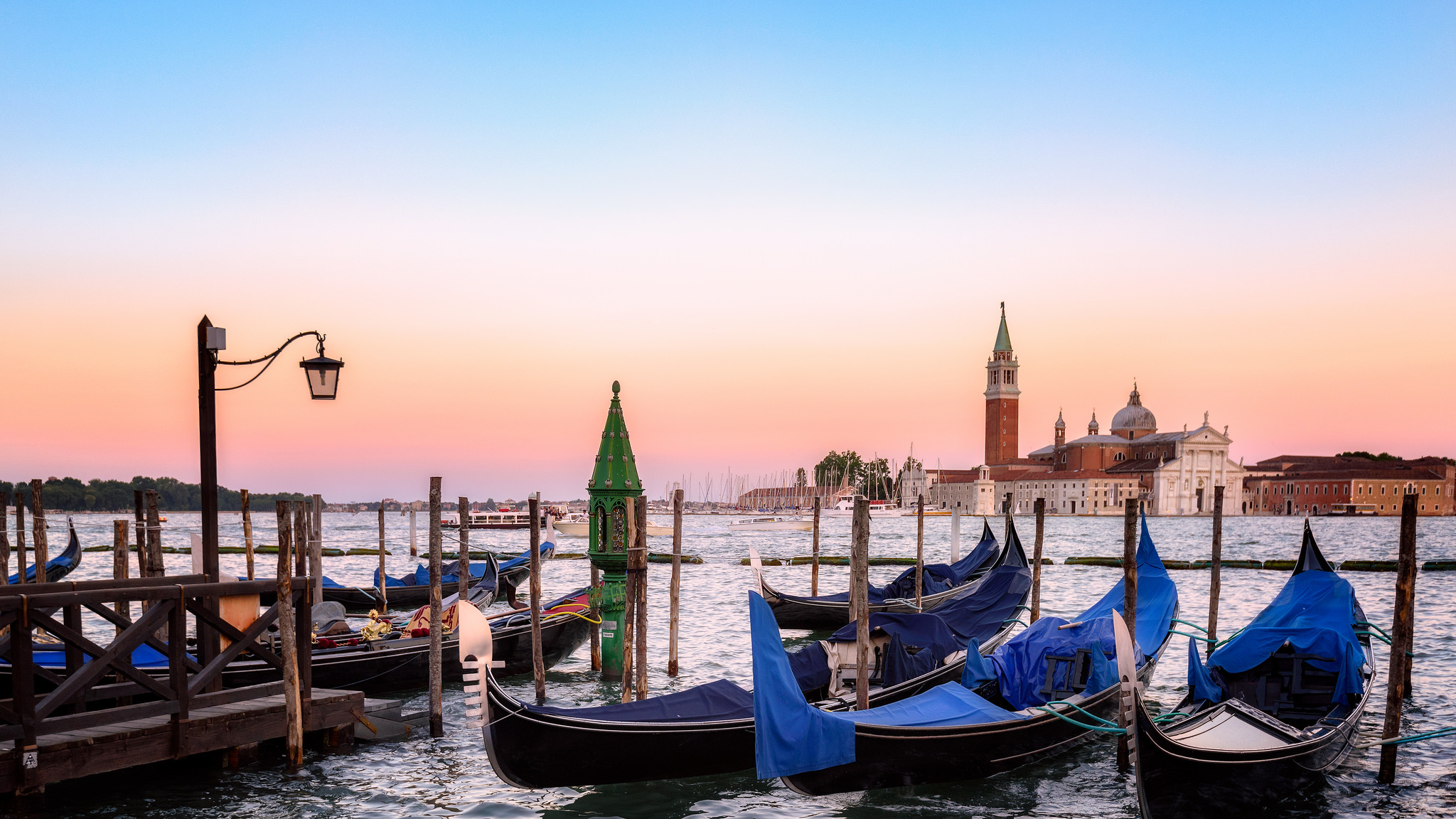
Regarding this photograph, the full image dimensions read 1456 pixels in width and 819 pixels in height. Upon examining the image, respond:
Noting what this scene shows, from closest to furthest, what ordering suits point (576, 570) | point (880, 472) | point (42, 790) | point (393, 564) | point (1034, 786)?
1. point (42, 790)
2. point (1034, 786)
3. point (576, 570)
4. point (393, 564)
5. point (880, 472)

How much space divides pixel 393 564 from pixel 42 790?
957 inches

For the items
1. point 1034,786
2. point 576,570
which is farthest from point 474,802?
point 576,570

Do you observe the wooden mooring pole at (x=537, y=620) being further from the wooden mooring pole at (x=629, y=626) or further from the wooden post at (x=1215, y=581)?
the wooden post at (x=1215, y=581)

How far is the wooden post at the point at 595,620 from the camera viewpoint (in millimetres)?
10086

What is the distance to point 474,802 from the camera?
6090mm

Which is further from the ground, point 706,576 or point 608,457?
point 608,457

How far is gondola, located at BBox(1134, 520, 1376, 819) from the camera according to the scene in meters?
5.40

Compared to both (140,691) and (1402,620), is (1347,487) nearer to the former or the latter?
(1402,620)

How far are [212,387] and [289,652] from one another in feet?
5.01

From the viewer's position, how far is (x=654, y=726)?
594cm

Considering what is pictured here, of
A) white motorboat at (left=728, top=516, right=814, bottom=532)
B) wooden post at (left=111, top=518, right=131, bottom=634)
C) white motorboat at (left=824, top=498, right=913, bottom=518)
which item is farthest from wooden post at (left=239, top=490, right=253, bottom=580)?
white motorboat at (left=824, top=498, right=913, bottom=518)

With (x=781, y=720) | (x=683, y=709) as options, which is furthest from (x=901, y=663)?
(x=781, y=720)

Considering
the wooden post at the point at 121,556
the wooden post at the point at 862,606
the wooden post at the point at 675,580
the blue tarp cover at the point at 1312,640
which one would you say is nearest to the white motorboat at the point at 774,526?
the wooden post at the point at 675,580

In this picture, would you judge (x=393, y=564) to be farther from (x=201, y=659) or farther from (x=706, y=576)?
(x=201, y=659)
